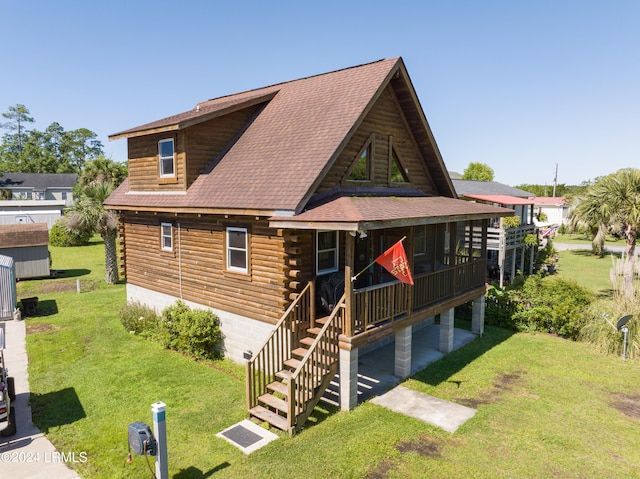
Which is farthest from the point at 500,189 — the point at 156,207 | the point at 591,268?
the point at 156,207

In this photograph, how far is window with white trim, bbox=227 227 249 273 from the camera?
12.3 m

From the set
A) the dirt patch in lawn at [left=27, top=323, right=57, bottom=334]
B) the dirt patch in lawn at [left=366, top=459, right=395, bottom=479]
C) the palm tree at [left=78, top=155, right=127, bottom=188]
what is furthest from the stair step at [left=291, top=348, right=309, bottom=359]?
the palm tree at [left=78, top=155, right=127, bottom=188]

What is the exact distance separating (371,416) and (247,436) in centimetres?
285

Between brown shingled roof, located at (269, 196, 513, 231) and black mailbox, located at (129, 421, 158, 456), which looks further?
brown shingled roof, located at (269, 196, 513, 231)

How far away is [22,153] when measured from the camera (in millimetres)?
87562

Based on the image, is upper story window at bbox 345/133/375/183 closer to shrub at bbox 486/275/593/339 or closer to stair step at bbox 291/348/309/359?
stair step at bbox 291/348/309/359

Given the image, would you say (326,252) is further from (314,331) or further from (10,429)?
(10,429)

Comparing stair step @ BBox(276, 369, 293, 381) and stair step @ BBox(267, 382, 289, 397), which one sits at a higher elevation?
stair step @ BBox(276, 369, 293, 381)

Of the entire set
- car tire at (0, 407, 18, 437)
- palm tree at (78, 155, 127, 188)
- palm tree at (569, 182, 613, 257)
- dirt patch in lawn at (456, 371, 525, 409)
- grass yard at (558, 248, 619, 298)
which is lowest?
grass yard at (558, 248, 619, 298)

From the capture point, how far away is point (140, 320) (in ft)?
51.4

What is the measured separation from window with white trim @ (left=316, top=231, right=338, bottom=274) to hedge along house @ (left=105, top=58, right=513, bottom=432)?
0.14ft

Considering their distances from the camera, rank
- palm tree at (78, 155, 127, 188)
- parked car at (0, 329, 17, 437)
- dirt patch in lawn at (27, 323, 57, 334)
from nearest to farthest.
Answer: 1. parked car at (0, 329, 17, 437)
2. dirt patch in lawn at (27, 323, 57, 334)
3. palm tree at (78, 155, 127, 188)

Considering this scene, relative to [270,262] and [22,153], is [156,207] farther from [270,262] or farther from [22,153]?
[22,153]
